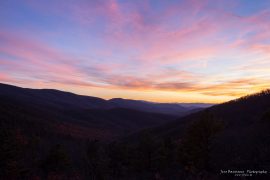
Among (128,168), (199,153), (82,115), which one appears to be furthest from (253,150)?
(82,115)

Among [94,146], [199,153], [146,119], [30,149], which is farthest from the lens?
[146,119]

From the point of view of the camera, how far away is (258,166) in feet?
26.5

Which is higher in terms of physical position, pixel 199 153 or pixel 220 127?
pixel 220 127

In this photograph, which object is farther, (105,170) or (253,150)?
(105,170)

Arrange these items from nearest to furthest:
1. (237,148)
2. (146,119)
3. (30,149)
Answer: (237,148) → (30,149) → (146,119)

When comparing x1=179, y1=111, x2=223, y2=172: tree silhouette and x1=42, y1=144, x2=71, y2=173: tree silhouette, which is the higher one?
x1=179, y1=111, x2=223, y2=172: tree silhouette

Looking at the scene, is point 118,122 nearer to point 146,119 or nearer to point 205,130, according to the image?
point 146,119

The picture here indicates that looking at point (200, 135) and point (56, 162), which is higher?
point (200, 135)

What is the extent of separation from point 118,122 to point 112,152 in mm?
149989

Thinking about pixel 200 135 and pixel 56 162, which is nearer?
pixel 200 135

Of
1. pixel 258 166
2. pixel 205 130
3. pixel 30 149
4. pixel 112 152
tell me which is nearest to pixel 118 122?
pixel 30 149

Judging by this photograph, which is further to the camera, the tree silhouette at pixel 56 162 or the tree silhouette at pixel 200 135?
the tree silhouette at pixel 56 162

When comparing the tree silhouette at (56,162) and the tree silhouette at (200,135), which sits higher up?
the tree silhouette at (200,135)

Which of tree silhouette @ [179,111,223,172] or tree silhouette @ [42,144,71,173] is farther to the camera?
tree silhouette @ [42,144,71,173]
